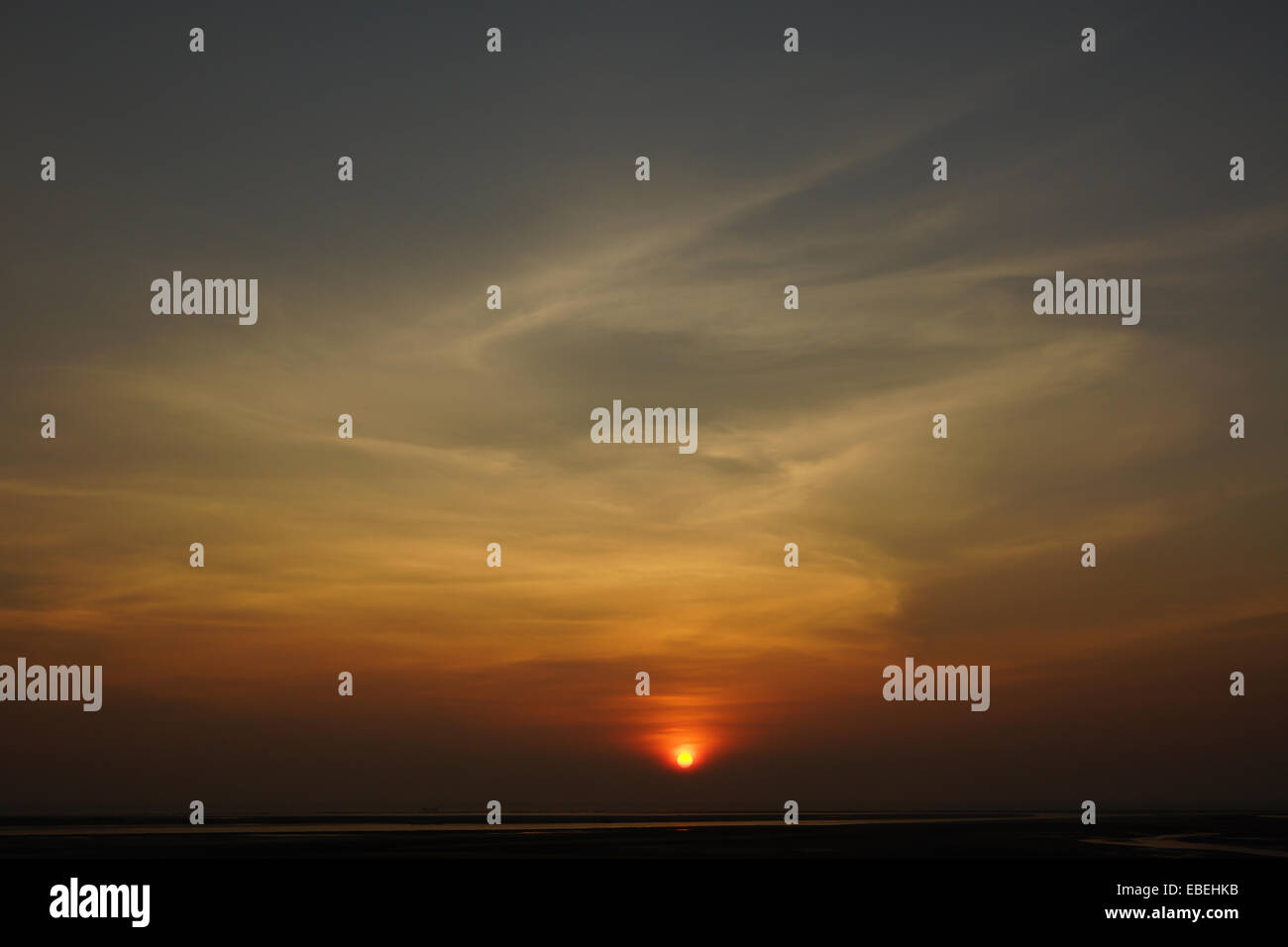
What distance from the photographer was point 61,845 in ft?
225

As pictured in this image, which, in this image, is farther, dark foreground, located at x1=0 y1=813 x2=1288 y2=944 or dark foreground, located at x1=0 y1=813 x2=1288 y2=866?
dark foreground, located at x1=0 y1=813 x2=1288 y2=866

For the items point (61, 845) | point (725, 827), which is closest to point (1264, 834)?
point (725, 827)
